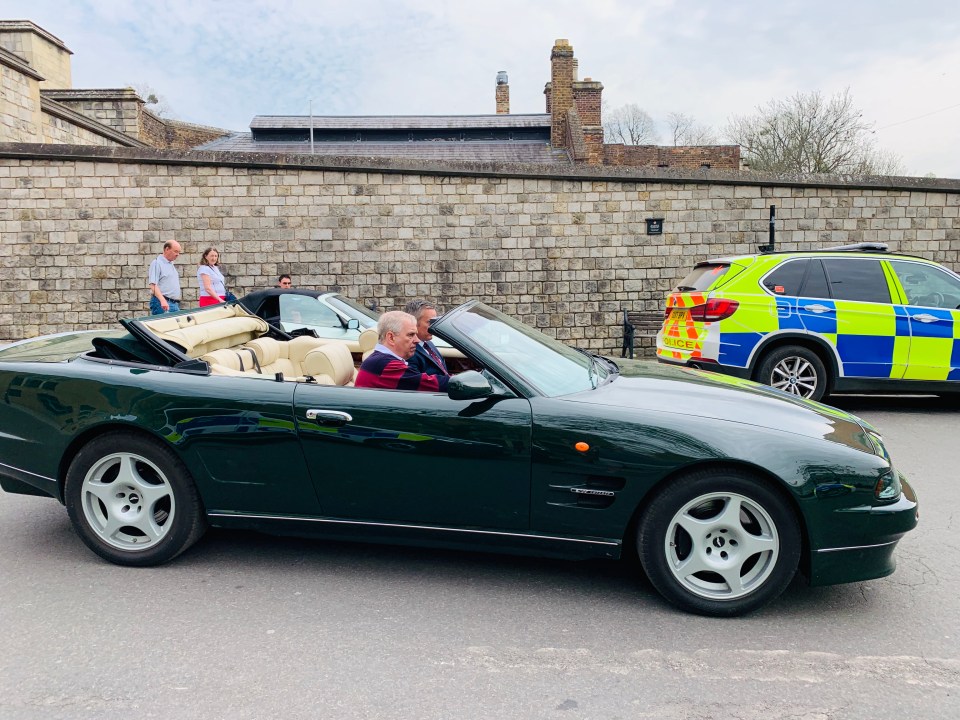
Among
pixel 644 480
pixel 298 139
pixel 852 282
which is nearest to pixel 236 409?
pixel 644 480

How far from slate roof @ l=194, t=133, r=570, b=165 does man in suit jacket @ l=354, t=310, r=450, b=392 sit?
26.4 metres

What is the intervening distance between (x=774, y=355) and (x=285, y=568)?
5.97 meters

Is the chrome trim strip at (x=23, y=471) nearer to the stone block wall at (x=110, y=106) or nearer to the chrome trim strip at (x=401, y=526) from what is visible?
the chrome trim strip at (x=401, y=526)

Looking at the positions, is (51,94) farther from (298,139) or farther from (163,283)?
(163,283)

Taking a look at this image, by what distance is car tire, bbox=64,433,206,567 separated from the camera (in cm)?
389

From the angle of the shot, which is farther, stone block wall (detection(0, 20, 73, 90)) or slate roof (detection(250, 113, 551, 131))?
slate roof (detection(250, 113, 551, 131))

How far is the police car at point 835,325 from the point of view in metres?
8.17

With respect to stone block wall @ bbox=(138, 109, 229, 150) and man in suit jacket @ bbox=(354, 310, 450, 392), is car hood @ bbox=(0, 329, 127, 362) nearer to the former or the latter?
man in suit jacket @ bbox=(354, 310, 450, 392)

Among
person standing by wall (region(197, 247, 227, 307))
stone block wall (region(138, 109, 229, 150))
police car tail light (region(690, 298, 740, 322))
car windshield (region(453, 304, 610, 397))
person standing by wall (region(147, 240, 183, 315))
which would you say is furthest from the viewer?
stone block wall (region(138, 109, 229, 150))

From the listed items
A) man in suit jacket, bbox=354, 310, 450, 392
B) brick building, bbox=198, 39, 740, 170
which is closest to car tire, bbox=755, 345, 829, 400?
man in suit jacket, bbox=354, 310, 450, 392

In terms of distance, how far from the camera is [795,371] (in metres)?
8.27

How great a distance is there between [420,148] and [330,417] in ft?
96.4

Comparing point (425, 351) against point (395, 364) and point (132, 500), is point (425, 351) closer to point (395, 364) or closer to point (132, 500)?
point (395, 364)

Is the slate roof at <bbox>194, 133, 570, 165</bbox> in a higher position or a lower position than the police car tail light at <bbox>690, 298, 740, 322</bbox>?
higher
